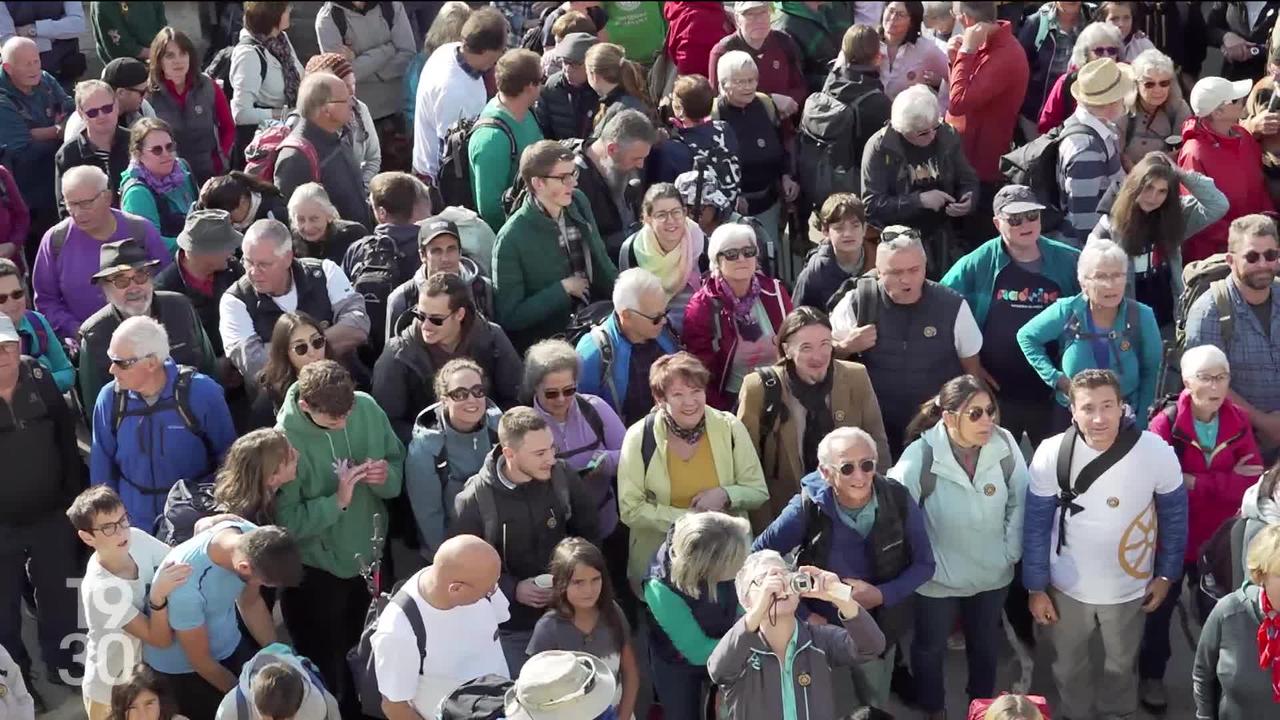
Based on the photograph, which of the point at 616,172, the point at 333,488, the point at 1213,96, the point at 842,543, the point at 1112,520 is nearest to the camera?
the point at 842,543

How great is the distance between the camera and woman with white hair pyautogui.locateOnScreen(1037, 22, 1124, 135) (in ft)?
32.0

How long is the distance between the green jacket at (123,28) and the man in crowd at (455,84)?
2495 millimetres

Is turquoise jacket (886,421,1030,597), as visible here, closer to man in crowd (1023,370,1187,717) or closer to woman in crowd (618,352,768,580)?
man in crowd (1023,370,1187,717)

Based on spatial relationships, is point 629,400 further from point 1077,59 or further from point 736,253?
point 1077,59

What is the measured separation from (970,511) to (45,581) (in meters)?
3.81

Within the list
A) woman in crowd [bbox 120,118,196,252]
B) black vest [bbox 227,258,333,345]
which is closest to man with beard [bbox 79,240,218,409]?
black vest [bbox 227,258,333,345]

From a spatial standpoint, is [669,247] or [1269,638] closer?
[1269,638]

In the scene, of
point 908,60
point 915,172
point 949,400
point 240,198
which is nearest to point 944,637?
point 949,400

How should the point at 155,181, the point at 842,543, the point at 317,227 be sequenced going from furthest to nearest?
the point at 155,181 → the point at 317,227 → the point at 842,543

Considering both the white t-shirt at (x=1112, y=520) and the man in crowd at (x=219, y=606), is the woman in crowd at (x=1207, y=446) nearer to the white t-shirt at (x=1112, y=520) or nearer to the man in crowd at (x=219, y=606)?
the white t-shirt at (x=1112, y=520)

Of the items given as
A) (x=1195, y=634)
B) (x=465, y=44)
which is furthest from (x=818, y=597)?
(x=465, y=44)

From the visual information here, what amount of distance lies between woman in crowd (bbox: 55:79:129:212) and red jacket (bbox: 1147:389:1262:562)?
540cm

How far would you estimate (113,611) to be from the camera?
252 inches

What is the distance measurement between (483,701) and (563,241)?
293 centimetres
